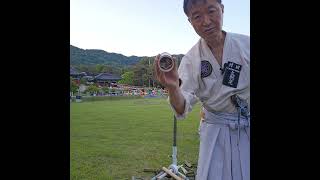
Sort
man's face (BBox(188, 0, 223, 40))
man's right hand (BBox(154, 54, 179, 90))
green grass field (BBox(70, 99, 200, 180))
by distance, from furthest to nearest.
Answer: green grass field (BBox(70, 99, 200, 180)), man's face (BBox(188, 0, 223, 40)), man's right hand (BBox(154, 54, 179, 90))

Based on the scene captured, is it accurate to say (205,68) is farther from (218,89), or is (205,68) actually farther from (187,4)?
(187,4)

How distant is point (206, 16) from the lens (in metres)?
1.00

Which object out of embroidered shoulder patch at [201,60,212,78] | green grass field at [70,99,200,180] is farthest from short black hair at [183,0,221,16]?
green grass field at [70,99,200,180]

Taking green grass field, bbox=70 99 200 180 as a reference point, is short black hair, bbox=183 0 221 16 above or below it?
above

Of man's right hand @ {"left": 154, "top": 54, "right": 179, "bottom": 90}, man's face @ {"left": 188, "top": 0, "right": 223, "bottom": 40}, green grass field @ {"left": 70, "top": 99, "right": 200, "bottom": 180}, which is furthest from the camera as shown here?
green grass field @ {"left": 70, "top": 99, "right": 200, "bottom": 180}

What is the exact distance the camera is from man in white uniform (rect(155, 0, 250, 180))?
1012 mm

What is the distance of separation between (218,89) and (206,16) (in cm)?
23

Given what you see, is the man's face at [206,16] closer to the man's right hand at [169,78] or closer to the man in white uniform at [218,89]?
the man in white uniform at [218,89]

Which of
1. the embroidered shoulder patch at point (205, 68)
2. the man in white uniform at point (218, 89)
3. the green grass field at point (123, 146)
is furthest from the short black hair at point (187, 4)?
the green grass field at point (123, 146)

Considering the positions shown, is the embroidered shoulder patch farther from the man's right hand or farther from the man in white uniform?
the man's right hand

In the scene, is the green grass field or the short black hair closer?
the short black hair

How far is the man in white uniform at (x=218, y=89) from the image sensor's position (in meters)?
1.01

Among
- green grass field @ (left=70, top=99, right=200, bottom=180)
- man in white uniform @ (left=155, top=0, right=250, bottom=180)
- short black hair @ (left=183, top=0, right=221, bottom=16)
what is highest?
short black hair @ (left=183, top=0, right=221, bottom=16)
